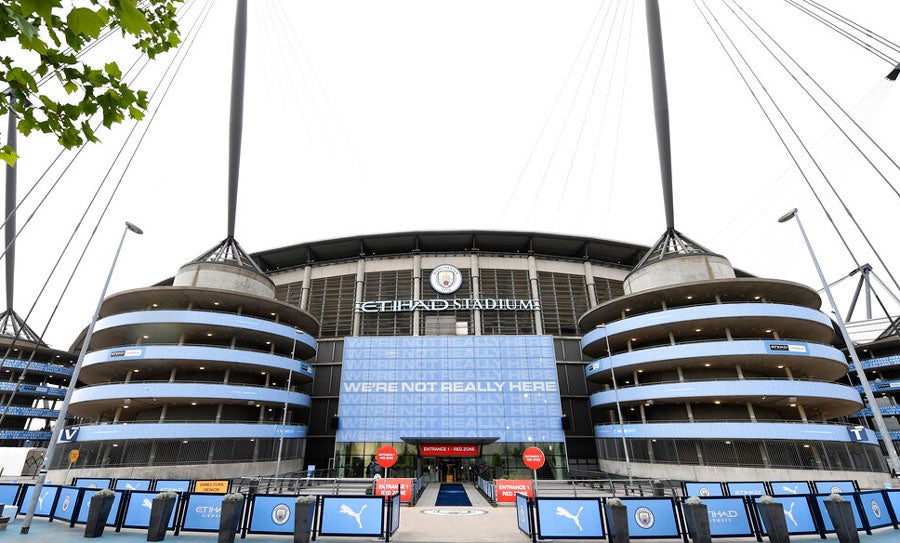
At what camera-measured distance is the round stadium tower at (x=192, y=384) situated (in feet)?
107

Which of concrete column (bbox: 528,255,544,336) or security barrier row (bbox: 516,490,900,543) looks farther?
concrete column (bbox: 528,255,544,336)

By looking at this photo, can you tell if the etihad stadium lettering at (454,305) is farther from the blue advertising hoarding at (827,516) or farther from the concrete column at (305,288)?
the blue advertising hoarding at (827,516)

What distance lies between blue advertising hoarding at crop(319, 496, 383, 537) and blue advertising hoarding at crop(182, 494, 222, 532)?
362cm

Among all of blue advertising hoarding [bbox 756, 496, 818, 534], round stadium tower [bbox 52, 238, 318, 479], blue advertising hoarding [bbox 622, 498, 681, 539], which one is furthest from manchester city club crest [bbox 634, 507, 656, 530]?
round stadium tower [bbox 52, 238, 318, 479]

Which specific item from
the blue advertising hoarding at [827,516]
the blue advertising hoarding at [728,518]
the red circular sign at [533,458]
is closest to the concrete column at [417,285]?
the red circular sign at [533,458]

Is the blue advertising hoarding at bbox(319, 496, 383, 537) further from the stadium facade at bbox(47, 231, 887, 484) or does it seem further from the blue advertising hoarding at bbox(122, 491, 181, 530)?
the stadium facade at bbox(47, 231, 887, 484)

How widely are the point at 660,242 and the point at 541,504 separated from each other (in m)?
41.0

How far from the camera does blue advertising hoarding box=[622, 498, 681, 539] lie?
12016 millimetres

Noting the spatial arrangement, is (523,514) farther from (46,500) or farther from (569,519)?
(46,500)

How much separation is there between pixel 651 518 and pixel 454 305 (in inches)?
1468

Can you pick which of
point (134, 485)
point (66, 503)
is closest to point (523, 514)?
point (66, 503)

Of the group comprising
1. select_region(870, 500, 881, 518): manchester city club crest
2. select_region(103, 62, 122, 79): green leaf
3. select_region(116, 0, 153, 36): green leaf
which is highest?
select_region(103, 62, 122, 79): green leaf

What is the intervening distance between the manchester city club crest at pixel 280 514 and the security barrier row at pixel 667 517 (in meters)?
7.77

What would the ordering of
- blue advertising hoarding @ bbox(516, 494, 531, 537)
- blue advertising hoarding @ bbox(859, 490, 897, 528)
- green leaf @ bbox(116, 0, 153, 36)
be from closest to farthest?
green leaf @ bbox(116, 0, 153, 36) < blue advertising hoarding @ bbox(859, 490, 897, 528) < blue advertising hoarding @ bbox(516, 494, 531, 537)
